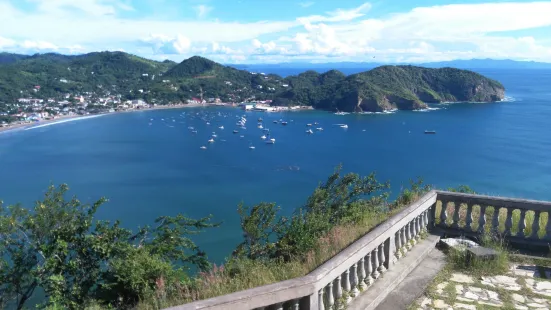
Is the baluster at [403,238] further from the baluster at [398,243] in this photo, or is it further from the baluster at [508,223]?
the baluster at [508,223]

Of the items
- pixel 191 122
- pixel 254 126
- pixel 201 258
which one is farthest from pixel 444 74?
pixel 201 258

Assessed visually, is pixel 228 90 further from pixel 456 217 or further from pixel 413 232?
pixel 413 232

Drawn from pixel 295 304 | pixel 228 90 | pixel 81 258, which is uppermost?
pixel 228 90

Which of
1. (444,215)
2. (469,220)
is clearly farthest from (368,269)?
(469,220)

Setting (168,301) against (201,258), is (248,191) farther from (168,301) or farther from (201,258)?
(168,301)

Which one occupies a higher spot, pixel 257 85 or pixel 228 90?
pixel 257 85

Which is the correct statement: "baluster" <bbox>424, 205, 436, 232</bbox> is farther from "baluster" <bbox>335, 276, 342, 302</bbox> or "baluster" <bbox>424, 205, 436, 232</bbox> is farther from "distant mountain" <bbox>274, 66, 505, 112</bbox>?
"distant mountain" <bbox>274, 66, 505, 112</bbox>
